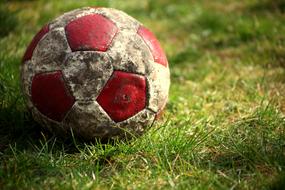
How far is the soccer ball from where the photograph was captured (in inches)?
118

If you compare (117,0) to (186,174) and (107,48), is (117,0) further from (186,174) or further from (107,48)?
(186,174)

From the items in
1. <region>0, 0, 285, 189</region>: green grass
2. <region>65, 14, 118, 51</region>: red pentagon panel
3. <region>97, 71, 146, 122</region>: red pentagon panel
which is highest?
<region>65, 14, 118, 51</region>: red pentagon panel

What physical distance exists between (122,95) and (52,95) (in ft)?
1.44

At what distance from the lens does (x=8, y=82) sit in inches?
150

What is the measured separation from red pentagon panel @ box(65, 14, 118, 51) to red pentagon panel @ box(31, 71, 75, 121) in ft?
0.76

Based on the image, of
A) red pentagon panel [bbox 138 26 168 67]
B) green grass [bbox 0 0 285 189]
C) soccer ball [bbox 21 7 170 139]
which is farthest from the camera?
red pentagon panel [bbox 138 26 168 67]

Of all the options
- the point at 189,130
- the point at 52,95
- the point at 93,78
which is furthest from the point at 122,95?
the point at 189,130

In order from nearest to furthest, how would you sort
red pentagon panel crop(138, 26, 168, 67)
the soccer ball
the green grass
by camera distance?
1. the green grass
2. the soccer ball
3. red pentagon panel crop(138, 26, 168, 67)

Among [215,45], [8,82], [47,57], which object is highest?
[47,57]

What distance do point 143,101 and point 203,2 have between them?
14.9 ft

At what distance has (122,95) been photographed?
3.03 metres

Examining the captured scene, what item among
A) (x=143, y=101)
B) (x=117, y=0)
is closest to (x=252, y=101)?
(x=143, y=101)

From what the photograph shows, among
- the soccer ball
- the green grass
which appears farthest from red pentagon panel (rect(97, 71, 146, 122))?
the green grass

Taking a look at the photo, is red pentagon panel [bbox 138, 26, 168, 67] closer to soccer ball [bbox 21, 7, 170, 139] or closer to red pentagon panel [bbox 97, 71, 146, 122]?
soccer ball [bbox 21, 7, 170, 139]
